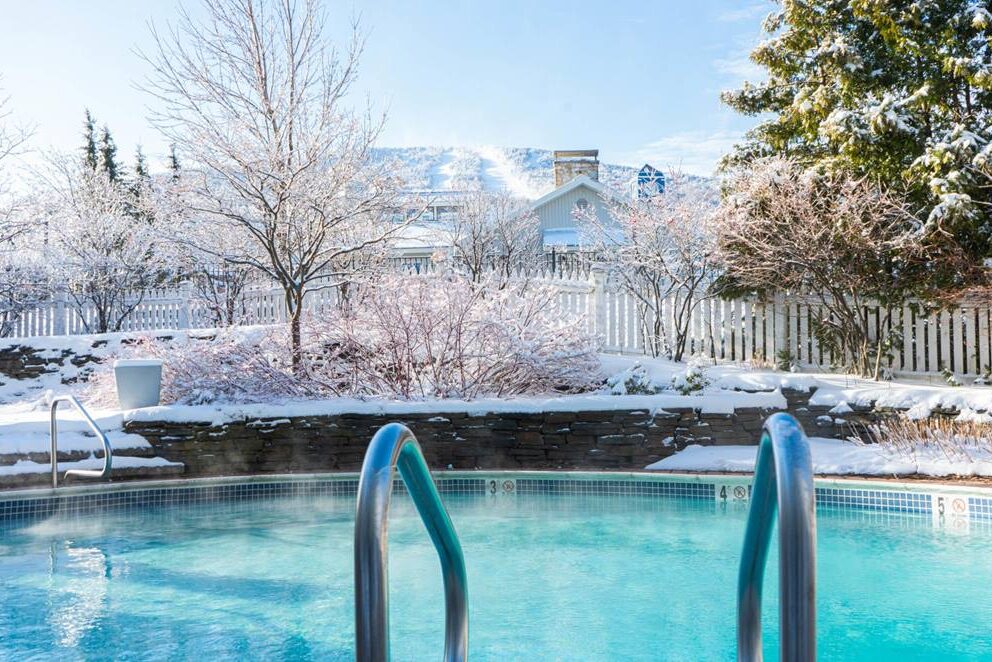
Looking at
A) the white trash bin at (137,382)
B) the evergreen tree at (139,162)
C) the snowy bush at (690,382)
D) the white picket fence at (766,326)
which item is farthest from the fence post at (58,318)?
the evergreen tree at (139,162)

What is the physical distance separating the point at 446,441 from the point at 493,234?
584 inches

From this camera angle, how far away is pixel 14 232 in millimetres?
14773

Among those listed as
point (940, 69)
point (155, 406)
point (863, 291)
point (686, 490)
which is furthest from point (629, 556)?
point (940, 69)

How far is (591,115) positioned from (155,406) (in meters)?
20.5

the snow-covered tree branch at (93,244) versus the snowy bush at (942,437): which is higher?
the snow-covered tree branch at (93,244)

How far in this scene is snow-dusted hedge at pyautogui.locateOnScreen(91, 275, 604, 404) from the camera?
7.86 m

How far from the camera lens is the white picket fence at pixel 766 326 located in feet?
31.2

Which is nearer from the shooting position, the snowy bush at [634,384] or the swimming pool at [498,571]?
the swimming pool at [498,571]

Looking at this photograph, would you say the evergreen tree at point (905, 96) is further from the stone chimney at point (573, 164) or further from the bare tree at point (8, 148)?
the stone chimney at point (573, 164)

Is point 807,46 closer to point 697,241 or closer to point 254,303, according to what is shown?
point 697,241

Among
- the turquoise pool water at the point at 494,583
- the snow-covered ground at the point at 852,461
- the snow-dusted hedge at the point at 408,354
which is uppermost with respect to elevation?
the snow-dusted hedge at the point at 408,354

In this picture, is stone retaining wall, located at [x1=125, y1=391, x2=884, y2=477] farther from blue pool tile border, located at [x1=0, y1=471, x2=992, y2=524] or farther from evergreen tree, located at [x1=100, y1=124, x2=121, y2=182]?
evergreen tree, located at [x1=100, y1=124, x2=121, y2=182]

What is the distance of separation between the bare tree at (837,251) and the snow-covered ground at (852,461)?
256cm

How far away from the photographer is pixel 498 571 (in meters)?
5.06
